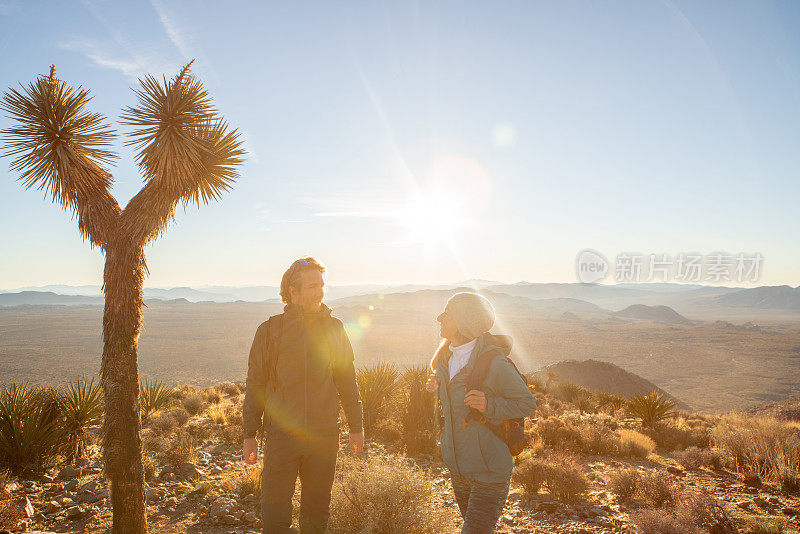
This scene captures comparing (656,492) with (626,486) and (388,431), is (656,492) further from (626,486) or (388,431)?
(388,431)

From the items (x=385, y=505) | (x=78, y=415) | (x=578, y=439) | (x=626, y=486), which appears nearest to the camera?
(x=385, y=505)

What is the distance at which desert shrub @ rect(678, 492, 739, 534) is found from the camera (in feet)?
14.5

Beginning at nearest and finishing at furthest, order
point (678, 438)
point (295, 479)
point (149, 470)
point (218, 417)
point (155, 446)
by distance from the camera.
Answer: point (295, 479) < point (149, 470) < point (155, 446) < point (678, 438) < point (218, 417)

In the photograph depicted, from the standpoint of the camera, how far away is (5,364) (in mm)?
37250

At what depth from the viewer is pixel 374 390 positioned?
9773 mm

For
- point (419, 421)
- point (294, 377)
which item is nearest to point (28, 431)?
point (294, 377)

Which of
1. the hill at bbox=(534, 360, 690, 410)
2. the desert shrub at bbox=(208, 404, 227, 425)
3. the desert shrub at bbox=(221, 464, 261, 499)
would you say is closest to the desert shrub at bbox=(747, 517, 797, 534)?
the desert shrub at bbox=(221, 464, 261, 499)

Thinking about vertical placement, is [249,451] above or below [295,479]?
above

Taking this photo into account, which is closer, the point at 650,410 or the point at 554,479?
the point at 554,479

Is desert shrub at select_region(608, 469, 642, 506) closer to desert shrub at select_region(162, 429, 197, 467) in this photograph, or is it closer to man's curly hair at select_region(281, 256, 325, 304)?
man's curly hair at select_region(281, 256, 325, 304)

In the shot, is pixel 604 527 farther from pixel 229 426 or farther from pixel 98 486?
pixel 229 426

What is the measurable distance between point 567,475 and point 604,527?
1.11m

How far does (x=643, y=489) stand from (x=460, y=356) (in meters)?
4.69

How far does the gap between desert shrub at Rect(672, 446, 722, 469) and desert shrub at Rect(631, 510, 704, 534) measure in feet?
13.1
